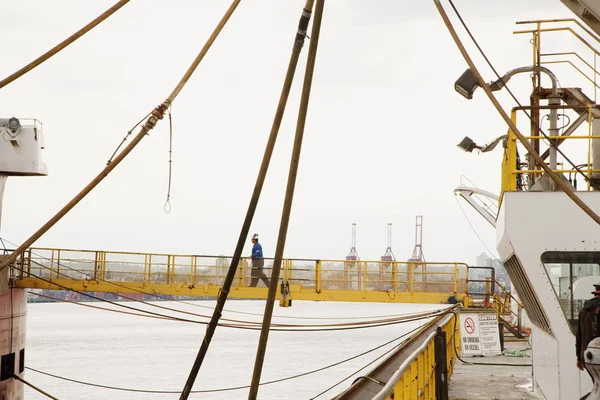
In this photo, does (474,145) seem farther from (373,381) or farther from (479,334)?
(373,381)

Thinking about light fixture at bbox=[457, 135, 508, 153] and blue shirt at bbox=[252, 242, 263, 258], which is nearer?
light fixture at bbox=[457, 135, 508, 153]

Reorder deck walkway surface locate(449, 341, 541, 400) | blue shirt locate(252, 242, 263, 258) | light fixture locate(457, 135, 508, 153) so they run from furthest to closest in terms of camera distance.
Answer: blue shirt locate(252, 242, 263, 258) < light fixture locate(457, 135, 508, 153) < deck walkway surface locate(449, 341, 541, 400)

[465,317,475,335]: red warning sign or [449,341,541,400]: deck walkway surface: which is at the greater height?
[465,317,475,335]: red warning sign

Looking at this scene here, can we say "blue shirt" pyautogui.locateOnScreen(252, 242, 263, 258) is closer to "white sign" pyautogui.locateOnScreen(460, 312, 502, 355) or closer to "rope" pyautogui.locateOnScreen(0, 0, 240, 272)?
"white sign" pyautogui.locateOnScreen(460, 312, 502, 355)

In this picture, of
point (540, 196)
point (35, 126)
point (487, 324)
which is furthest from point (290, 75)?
point (35, 126)

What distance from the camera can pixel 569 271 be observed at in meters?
8.98

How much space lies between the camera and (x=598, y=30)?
203 inches

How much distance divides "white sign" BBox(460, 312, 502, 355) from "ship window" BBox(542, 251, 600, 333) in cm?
919

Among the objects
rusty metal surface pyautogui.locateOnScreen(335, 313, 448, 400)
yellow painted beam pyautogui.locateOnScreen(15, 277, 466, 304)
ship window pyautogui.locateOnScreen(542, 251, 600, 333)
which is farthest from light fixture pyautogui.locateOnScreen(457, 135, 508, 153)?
yellow painted beam pyautogui.locateOnScreen(15, 277, 466, 304)

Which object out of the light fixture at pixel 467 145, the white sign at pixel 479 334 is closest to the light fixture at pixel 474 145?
the light fixture at pixel 467 145

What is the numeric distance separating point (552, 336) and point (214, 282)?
17168 mm

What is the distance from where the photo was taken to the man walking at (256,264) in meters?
24.2

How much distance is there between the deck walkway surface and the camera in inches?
472

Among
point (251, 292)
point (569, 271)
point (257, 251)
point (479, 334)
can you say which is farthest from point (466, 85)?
point (251, 292)
